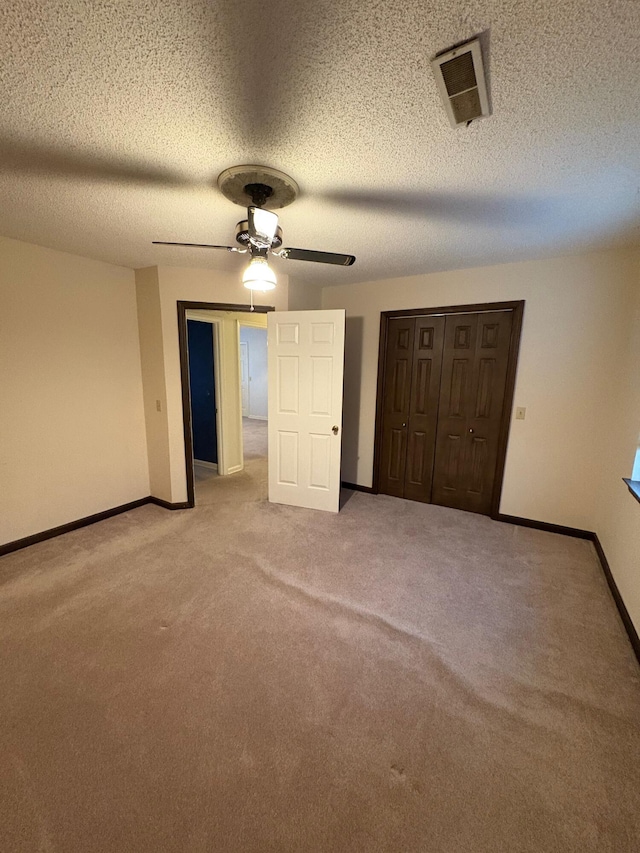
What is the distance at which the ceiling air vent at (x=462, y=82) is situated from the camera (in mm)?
995

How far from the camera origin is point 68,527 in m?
2.98

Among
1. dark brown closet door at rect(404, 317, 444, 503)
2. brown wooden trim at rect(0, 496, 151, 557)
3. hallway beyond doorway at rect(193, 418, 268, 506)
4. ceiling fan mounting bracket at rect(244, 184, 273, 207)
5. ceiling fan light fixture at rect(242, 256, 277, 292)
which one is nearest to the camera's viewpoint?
ceiling fan mounting bracket at rect(244, 184, 273, 207)

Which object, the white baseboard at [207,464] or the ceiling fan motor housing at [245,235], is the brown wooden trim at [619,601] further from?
the white baseboard at [207,464]

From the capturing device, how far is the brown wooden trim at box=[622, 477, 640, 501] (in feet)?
6.57

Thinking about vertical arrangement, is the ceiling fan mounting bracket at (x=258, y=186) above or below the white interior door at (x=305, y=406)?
above

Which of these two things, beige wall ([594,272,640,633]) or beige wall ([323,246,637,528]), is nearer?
beige wall ([594,272,640,633])

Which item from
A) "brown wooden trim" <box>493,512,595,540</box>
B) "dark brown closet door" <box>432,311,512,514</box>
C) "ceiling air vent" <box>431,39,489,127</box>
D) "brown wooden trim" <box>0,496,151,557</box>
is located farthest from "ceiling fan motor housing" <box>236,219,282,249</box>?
"brown wooden trim" <box>493,512,595,540</box>

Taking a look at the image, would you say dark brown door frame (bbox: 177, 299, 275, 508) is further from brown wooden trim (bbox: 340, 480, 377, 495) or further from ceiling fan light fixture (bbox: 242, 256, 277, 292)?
brown wooden trim (bbox: 340, 480, 377, 495)

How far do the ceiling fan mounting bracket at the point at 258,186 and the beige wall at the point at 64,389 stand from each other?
1888 millimetres

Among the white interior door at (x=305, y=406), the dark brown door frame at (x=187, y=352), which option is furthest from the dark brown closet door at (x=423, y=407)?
the dark brown door frame at (x=187, y=352)

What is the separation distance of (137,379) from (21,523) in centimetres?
153

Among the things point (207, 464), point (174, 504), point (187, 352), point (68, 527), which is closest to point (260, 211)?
point (187, 352)

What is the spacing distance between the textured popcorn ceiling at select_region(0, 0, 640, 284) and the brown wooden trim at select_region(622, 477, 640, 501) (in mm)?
1628

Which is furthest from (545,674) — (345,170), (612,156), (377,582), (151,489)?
(151,489)
